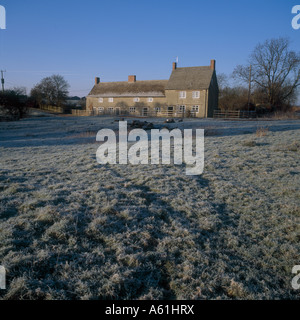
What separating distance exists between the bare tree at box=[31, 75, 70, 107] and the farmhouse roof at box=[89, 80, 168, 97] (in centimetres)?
1376

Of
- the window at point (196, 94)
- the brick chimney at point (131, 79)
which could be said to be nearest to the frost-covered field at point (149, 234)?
the window at point (196, 94)

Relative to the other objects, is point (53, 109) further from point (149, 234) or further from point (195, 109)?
point (149, 234)

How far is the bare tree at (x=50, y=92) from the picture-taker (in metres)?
55.3

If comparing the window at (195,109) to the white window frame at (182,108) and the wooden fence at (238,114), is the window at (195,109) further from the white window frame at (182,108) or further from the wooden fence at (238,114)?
the wooden fence at (238,114)

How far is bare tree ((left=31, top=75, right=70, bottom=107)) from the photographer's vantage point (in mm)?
55312

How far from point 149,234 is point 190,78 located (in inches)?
1509

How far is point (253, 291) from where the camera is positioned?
272 centimetres

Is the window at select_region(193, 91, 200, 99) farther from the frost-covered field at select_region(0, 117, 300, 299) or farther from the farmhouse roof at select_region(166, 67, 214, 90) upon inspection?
the frost-covered field at select_region(0, 117, 300, 299)

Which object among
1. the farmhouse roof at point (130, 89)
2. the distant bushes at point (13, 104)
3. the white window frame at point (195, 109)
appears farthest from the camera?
the farmhouse roof at point (130, 89)
